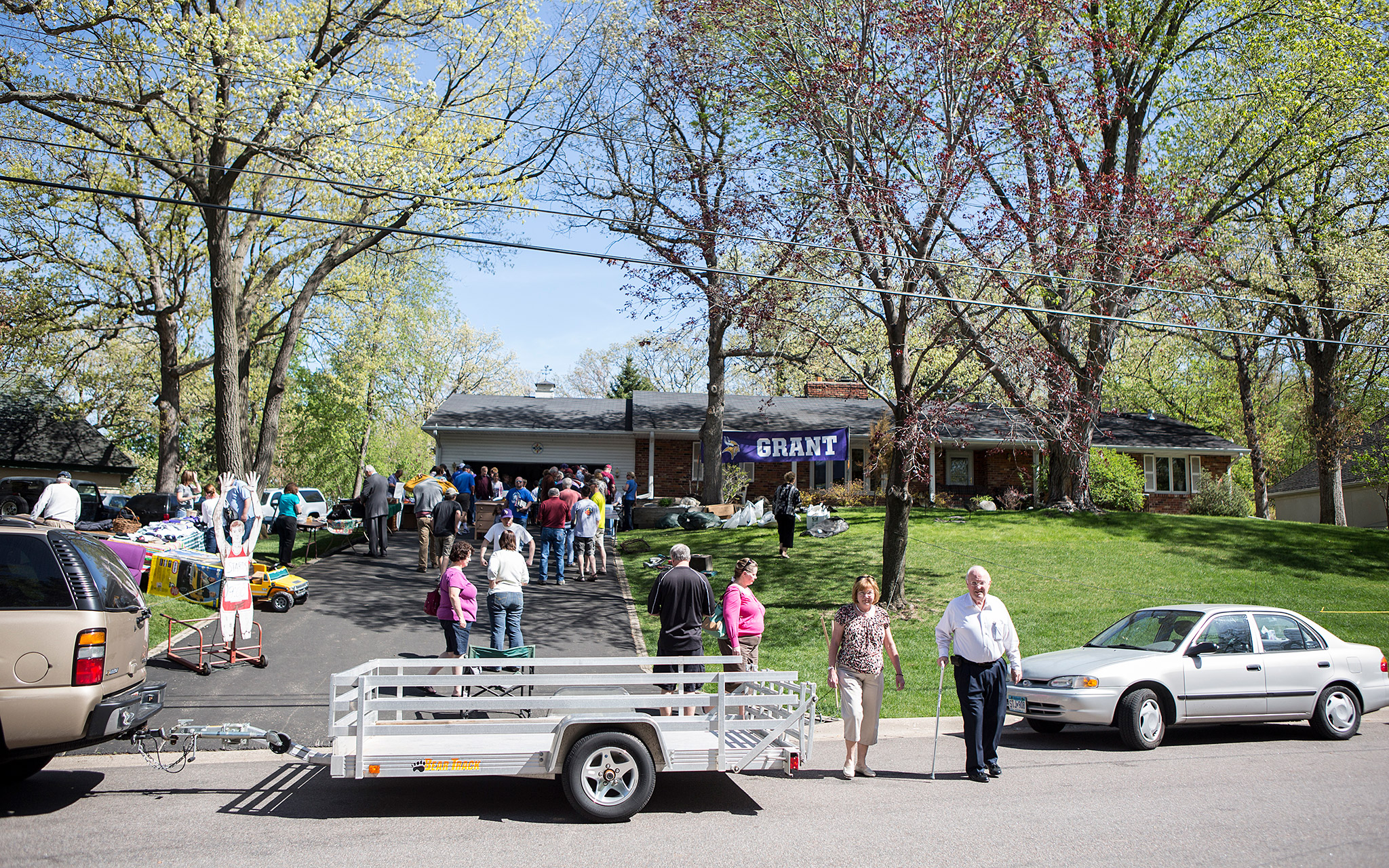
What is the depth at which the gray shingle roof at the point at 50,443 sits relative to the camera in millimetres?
36375

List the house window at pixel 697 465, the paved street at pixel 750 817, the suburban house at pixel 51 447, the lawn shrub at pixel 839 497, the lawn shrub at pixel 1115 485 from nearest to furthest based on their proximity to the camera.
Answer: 1. the paved street at pixel 750 817
2. the lawn shrub at pixel 1115 485
3. the lawn shrub at pixel 839 497
4. the house window at pixel 697 465
5. the suburban house at pixel 51 447

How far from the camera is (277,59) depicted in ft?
54.0

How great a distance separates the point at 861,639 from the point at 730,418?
82.1ft

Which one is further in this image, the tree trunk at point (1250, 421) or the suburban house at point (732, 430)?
the tree trunk at point (1250, 421)

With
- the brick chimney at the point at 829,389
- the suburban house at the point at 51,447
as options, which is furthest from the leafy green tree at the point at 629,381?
the suburban house at the point at 51,447

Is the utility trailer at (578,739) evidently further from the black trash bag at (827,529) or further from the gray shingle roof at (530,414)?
the gray shingle roof at (530,414)

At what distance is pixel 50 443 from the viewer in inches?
1480

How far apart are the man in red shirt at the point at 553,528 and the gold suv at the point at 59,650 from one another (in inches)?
376

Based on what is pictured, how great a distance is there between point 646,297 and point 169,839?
1518cm

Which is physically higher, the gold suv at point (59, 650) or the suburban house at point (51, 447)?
the suburban house at point (51, 447)

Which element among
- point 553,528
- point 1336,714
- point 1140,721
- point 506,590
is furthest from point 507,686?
point 553,528

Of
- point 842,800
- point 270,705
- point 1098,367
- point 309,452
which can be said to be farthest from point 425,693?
point 309,452

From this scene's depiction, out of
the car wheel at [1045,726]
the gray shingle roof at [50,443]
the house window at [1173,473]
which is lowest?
the car wheel at [1045,726]

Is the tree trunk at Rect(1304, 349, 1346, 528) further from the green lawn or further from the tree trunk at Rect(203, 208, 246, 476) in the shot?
the tree trunk at Rect(203, 208, 246, 476)
